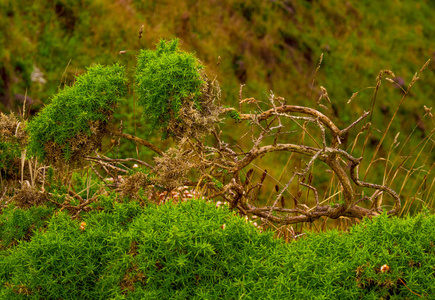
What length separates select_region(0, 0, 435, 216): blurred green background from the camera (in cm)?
538

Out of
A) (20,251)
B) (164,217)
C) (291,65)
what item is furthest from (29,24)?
(164,217)

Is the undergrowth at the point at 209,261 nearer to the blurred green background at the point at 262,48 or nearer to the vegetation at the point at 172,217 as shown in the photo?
the vegetation at the point at 172,217

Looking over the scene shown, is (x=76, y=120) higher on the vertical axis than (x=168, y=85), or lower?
lower

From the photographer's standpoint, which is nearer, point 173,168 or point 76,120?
point 173,168

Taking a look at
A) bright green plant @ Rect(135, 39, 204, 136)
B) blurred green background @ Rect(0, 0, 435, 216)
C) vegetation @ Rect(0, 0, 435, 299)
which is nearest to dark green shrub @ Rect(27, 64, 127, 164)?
vegetation @ Rect(0, 0, 435, 299)

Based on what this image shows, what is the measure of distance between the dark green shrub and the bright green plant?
22 cm

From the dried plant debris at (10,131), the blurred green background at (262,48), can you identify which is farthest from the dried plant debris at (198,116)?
the blurred green background at (262,48)

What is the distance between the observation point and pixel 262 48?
6285mm

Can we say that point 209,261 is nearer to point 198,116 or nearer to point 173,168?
point 173,168

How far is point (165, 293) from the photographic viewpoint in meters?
1.96

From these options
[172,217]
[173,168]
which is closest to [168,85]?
Result: [173,168]

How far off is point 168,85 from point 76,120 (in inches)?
20.8

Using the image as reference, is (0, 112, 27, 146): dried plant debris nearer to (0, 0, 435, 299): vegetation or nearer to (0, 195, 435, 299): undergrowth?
(0, 0, 435, 299): vegetation

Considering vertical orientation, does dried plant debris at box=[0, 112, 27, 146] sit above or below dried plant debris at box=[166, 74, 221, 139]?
below
